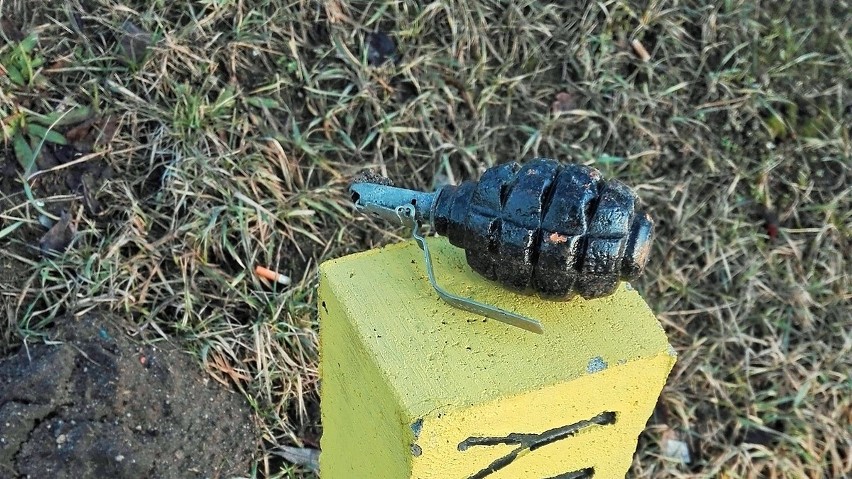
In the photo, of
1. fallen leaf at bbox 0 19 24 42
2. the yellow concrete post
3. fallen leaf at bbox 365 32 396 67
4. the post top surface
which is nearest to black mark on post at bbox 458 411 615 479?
the yellow concrete post

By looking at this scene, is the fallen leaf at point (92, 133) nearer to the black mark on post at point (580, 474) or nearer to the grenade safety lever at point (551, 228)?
the grenade safety lever at point (551, 228)

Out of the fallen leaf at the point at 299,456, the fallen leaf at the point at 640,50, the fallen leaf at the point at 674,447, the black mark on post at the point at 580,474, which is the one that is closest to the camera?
the black mark on post at the point at 580,474

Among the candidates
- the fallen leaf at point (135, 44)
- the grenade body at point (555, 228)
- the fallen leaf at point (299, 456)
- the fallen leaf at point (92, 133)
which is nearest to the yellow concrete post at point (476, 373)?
the grenade body at point (555, 228)

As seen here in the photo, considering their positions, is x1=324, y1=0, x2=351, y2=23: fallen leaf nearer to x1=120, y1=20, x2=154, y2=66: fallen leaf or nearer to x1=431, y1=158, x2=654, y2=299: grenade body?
x1=120, y1=20, x2=154, y2=66: fallen leaf

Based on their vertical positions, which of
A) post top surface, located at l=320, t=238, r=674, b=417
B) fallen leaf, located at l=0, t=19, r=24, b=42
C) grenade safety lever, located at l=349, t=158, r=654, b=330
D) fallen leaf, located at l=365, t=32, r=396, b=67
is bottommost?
fallen leaf, located at l=365, t=32, r=396, b=67

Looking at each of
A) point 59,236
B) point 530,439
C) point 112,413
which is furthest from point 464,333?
point 59,236

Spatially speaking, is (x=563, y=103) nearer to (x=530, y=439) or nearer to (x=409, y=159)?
(x=409, y=159)

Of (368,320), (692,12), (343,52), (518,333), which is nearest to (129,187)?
(343,52)
